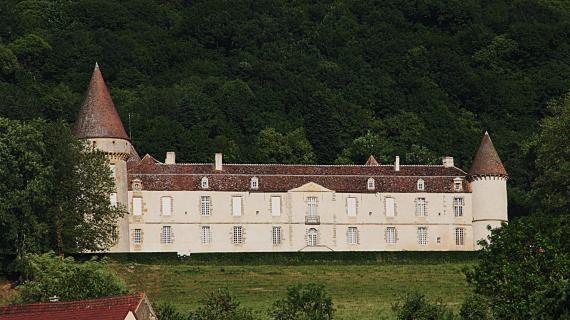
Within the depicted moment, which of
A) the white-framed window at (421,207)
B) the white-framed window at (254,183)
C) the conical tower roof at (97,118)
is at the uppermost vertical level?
the conical tower roof at (97,118)

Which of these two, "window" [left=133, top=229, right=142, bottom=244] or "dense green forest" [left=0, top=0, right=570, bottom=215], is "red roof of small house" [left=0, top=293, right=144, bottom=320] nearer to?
"window" [left=133, top=229, right=142, bottom=244]

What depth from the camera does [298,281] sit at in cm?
6525

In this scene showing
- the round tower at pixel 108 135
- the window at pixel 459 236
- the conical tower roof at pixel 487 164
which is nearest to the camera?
the round tower at pixel 108 135

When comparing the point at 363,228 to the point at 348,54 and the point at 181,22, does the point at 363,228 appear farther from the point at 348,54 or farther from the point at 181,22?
the point at 181,22

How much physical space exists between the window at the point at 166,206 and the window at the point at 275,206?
17.3 ft

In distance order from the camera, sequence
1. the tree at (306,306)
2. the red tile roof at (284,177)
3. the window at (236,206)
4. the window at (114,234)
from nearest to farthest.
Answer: the tree at (306,306)
the window at (114,234)
the red tile roof at (284,177)
the window at (236,206)

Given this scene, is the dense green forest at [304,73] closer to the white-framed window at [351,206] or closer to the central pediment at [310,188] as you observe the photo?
the white-framed window at [351,206]

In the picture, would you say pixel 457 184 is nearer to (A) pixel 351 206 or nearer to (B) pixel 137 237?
(A) pixel 351 206

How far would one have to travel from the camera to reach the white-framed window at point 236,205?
78.9m

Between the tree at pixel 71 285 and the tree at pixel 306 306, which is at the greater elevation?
the tree at pixel 71 285

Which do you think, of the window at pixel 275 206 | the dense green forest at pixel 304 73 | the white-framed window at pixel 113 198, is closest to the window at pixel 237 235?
the window at pixel 275 206

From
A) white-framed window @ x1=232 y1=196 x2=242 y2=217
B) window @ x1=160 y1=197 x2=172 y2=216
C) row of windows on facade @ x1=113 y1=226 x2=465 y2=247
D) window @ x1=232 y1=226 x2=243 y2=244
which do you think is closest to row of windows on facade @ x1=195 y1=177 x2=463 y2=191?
white-framed window @ x1=232 y1=196 x2=242 y2=217

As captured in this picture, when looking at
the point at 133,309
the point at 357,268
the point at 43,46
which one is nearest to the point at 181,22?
the point at 43,46

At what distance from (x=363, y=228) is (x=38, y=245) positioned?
20.7 meters
